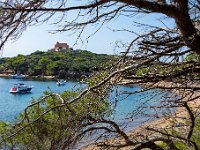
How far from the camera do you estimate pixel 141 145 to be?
5562 millimetres

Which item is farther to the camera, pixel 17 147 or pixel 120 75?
pixel 17 147

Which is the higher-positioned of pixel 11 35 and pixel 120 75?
pixel 11 35

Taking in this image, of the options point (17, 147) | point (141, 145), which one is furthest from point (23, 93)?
point (141, 145)

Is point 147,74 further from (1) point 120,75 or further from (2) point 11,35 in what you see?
(2) point 11,35

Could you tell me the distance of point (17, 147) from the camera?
46.5 ft

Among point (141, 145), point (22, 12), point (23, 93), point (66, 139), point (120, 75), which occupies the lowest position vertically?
point (23, 93)

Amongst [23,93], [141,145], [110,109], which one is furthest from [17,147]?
[23,93]

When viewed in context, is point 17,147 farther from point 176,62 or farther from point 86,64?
point 176,62

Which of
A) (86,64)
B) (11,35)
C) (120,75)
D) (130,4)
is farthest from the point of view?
(86,64)

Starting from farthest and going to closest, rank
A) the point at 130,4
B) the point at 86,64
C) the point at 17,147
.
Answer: the point at 17,147 → the point at 86,64 → the point at 130,4

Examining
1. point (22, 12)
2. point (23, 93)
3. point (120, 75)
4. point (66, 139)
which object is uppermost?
point (22, 12)

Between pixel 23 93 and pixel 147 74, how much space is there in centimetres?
6260

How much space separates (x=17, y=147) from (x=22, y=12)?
37.4ft

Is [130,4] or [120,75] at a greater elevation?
[130,4]
